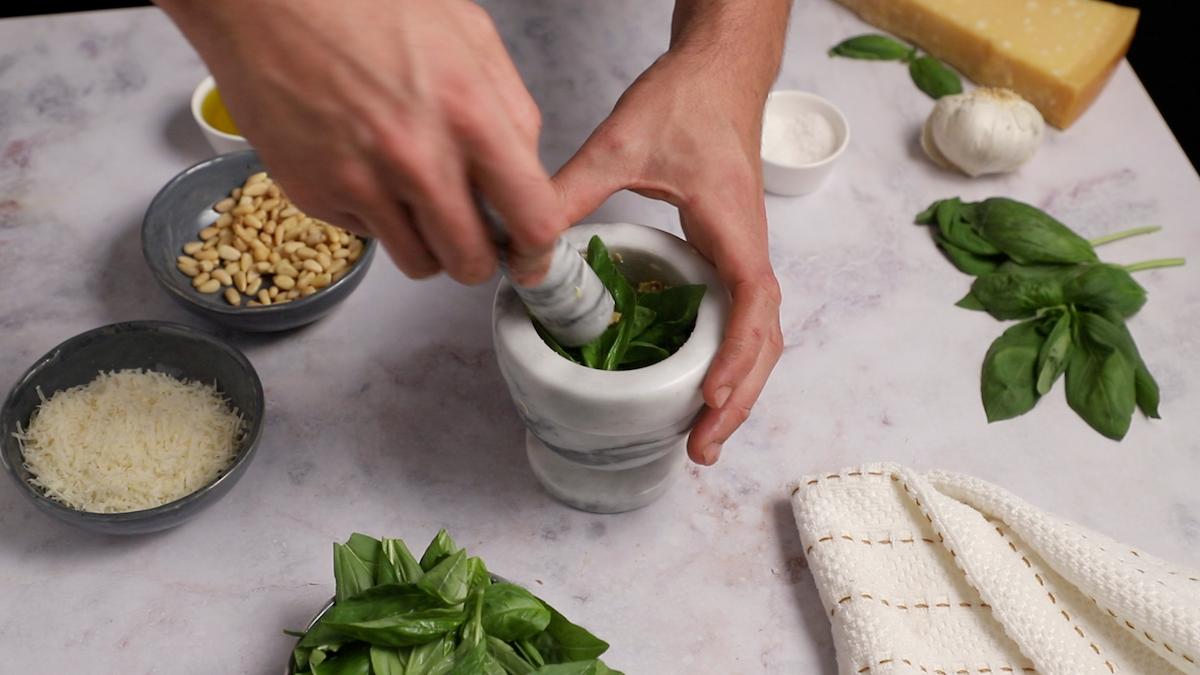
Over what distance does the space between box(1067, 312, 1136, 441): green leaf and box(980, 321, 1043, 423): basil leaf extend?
0.05 m

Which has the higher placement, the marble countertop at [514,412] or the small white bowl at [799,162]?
the small white bowl at [799,162]

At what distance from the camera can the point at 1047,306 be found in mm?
1326

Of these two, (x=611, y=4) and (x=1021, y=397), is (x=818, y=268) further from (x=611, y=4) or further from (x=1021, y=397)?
(x=611, y=4)

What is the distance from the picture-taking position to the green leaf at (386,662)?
33.9 inches

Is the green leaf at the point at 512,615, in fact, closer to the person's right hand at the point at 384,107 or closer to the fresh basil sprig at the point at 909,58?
the person's right hand at the point at 384,107

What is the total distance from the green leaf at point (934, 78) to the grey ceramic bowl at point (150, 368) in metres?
1.13

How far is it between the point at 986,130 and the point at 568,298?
32.1 inches

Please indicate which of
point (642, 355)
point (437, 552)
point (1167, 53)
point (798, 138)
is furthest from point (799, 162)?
point (1167, 53)

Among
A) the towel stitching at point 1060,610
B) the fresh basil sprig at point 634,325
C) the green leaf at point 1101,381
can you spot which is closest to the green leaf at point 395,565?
the fresh basil sprig at point 634,325

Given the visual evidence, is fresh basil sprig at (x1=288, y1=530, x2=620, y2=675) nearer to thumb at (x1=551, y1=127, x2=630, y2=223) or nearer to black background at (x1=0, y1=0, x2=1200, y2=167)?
thumb at (x1=551, y1=127, x2=630, y2=223)

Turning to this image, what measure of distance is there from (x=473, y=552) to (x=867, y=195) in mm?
791

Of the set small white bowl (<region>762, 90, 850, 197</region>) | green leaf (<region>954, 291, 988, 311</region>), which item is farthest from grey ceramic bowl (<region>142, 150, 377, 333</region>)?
green leaf (<region>954, 291, 988, 311</region>)

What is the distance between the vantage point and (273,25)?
70 cm

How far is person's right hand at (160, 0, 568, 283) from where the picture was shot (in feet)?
2.27
